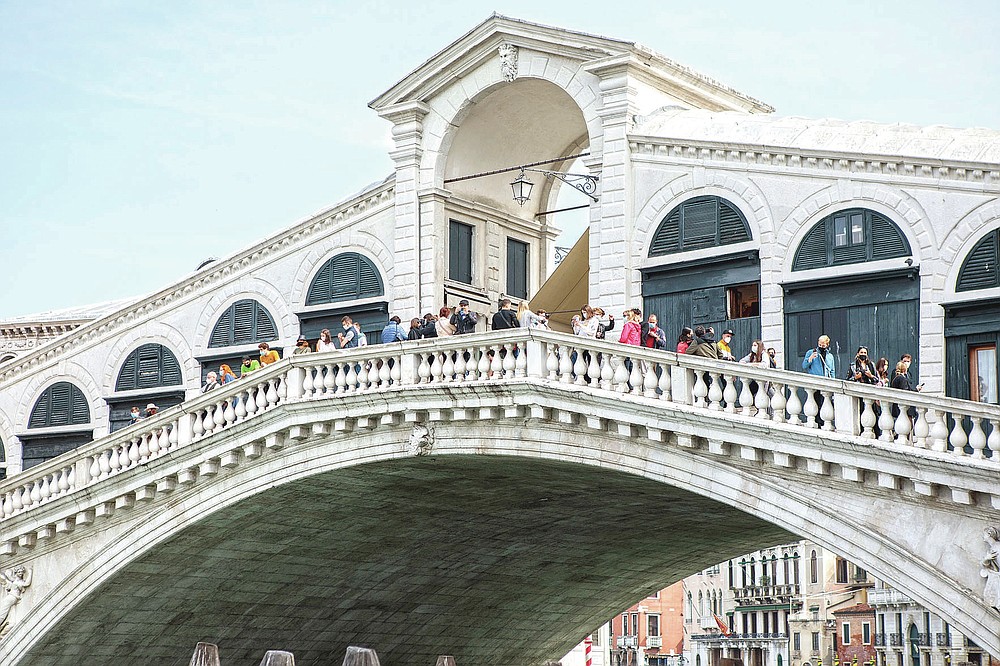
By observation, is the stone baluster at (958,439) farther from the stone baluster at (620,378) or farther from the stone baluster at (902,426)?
the stone baluster at (620,378)

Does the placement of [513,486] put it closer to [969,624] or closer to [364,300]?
[364,300]

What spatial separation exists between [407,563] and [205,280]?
8.48 metres

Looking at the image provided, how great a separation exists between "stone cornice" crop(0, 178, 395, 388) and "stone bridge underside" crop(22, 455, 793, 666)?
6232 millimetres

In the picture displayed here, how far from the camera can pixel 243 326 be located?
1332 inches

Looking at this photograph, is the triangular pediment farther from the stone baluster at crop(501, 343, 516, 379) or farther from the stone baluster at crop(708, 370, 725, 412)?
the stone baluster at crop(708, 370, 725, 412)

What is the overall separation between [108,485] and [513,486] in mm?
7991

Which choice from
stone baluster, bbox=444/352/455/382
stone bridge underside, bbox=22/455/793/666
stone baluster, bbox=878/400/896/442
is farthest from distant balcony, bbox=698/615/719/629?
stone baluster, bbox=878/400/896/442

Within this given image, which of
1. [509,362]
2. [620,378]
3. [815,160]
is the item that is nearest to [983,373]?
[815,160]

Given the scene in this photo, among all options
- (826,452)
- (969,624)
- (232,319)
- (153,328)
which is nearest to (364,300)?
(232,319)

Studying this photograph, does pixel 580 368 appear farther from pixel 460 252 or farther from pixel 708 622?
pixel 708 622

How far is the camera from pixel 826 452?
21.3m

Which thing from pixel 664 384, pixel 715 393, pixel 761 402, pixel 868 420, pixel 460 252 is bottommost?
pixel 868 420

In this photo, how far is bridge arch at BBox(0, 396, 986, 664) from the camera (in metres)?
22.6

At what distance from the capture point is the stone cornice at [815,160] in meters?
24.1
